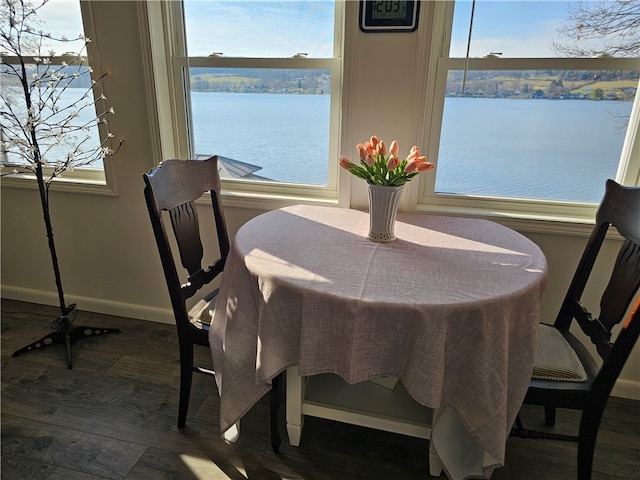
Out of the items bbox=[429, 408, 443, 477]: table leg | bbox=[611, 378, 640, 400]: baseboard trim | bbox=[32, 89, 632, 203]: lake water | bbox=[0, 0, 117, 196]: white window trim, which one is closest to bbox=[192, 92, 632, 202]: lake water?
bbox=[32, 89, 632, 203]: lake water

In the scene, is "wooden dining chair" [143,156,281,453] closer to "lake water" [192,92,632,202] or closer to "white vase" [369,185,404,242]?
"lake water" [192,92,632,202]

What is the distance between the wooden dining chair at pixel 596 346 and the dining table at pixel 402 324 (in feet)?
0.55

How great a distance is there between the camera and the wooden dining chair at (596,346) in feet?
4.08

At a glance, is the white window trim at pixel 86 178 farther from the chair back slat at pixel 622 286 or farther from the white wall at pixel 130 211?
the chair back slat at pixel 622 286

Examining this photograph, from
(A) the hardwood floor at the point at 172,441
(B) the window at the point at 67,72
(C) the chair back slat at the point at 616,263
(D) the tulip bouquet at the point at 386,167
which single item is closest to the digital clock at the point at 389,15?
(D) the tulip bouquet at the point at 386,167

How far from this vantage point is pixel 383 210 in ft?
4.79

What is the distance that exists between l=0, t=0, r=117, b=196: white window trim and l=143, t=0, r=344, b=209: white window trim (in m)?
0.30

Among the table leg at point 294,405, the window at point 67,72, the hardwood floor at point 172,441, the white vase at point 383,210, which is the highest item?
the window at point 67,72

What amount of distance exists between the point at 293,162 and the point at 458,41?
902 millimetres

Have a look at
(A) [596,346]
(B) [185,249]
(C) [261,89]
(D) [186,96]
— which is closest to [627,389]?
(A) [596,346]

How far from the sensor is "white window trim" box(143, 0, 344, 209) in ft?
6.40

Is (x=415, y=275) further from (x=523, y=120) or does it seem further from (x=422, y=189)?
(x=523, y=120)

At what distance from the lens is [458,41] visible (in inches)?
70.4

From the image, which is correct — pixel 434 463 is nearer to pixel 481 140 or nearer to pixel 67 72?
pixel 481 140
